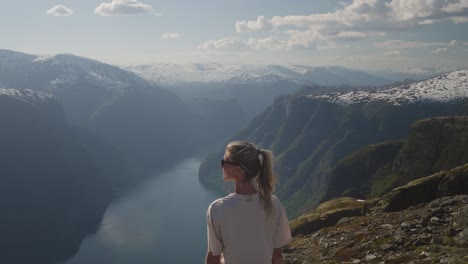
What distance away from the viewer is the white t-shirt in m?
8.59

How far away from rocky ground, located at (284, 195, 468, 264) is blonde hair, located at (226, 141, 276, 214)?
10908 millimetres

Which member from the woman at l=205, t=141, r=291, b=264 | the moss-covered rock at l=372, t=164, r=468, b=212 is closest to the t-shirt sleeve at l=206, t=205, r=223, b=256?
the woman at l=205, t=141, r=291, b=264

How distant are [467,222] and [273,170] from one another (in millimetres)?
17326

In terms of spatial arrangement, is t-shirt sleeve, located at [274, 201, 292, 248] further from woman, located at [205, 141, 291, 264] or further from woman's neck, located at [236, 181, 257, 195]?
woman's neck, located at [236, 181, 257, 195]

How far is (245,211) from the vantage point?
28.5 ft

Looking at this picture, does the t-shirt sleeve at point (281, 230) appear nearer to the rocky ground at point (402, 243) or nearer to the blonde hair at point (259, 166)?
the blonde hair at point (259, 166)

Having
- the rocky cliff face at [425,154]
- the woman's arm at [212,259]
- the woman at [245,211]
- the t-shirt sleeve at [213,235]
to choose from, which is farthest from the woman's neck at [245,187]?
the rocky cliff face at [425,154]

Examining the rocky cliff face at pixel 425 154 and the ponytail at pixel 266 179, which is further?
the rocky cliff face at pixel 425 154

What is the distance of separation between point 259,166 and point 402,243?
1623 cm

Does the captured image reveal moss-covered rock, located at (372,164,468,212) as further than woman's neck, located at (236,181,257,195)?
Yes

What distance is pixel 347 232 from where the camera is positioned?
101ft

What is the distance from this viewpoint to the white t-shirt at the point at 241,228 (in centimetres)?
859

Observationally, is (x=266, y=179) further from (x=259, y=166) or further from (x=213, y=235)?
(x=213, y=235)

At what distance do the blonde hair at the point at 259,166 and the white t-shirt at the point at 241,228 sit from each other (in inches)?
6.7
